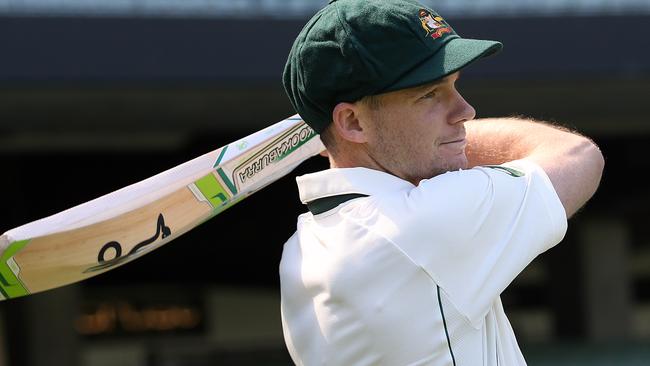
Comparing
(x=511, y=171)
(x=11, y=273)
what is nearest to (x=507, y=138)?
(x=511, y=171)

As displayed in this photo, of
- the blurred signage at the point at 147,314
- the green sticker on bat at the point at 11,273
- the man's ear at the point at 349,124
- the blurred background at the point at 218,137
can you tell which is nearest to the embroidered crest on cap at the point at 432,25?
the man's ear at the point at 349,124

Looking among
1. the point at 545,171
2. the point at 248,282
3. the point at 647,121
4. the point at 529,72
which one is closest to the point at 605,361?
the point at 647,121

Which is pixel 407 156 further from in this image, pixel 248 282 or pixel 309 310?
pixel 248 282

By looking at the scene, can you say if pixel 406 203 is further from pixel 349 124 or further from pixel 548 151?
pixel 548 151

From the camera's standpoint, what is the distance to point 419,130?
191 cm

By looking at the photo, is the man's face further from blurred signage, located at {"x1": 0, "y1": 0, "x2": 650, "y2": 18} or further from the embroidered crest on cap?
blurred signage, located at {"x1": 0, "y1": 0, "x2": 650, "y2": 18}

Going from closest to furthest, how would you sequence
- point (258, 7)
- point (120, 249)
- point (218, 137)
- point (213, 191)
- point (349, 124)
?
point (349, 124) < point (120, 249) < point (213, 191) < point (258, 7) < point (218, 137)

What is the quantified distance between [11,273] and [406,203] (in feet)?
2.47

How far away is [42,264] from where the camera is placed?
2064 mm

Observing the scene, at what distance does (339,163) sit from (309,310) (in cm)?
27

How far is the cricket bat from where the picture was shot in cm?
205

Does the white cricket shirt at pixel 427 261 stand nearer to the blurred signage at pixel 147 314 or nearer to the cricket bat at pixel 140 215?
the cricket bat at pixel 140 215

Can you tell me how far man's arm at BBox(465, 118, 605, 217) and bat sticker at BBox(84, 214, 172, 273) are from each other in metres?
0.63

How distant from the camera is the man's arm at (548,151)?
1.99m
